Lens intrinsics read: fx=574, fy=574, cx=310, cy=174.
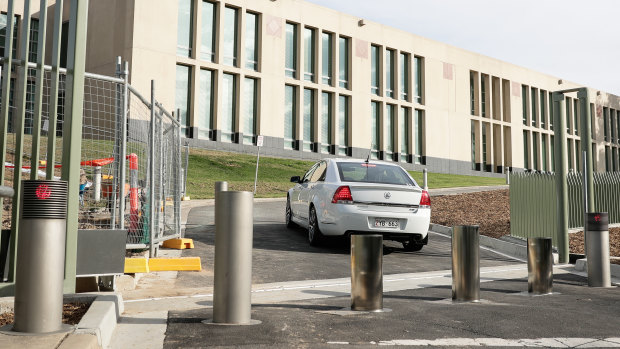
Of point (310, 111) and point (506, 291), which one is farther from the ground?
point (310, 111)

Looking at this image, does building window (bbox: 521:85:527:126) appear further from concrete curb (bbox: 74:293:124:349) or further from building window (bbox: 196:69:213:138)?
concrete curb (bbox: 74:293:124:349)

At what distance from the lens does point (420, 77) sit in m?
43.8

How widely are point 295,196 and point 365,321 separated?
7.26 metres

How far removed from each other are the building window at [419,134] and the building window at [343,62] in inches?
283

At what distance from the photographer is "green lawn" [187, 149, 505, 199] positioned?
22.8m

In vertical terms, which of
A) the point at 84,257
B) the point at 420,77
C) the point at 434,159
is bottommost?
the point at 84,257

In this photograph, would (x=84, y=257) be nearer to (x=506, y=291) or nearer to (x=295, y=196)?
(x=506, y=291)

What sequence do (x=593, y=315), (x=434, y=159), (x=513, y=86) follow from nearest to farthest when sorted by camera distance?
1. (x=593, y=315)
2. (x=434, y=159)
3. (x=513, y=86)

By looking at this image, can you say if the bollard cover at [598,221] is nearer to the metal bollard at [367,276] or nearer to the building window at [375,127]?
the metal bollard at [367,276]

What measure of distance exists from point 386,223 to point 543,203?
4363mm

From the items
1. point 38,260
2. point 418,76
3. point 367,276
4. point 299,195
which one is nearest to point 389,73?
point 418,76

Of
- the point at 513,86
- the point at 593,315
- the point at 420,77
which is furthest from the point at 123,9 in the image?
the point at 513,86

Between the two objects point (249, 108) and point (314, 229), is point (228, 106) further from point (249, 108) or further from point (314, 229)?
point (314, 229)

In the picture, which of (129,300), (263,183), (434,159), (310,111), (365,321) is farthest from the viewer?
(434,159)
